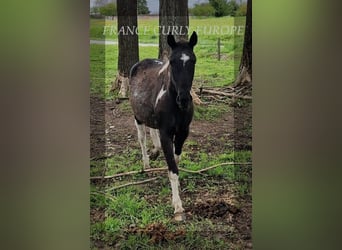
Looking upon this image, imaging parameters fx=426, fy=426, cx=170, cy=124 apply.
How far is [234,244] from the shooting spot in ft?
6.70

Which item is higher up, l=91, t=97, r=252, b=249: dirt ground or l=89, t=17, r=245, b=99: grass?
l=89, t=17, r=245, b=99: grass

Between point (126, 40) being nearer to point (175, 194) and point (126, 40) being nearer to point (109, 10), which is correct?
point (109, 10)

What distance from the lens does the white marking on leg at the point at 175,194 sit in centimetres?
204

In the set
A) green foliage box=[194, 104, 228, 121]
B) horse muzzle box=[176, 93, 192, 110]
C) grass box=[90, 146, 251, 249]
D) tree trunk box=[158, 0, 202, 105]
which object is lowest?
grass box=[90, 146, 251, 249]

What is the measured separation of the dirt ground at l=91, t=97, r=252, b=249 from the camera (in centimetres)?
204

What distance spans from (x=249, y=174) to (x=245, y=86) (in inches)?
16.6

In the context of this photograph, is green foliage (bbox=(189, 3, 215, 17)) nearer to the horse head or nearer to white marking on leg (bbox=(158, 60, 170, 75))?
the horse head

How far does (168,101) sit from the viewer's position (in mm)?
2061

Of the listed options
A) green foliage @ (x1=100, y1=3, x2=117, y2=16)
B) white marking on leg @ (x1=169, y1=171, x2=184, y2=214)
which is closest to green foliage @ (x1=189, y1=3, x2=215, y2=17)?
green foliage @ (x1=100, y1=3, x2=117, y2=16)

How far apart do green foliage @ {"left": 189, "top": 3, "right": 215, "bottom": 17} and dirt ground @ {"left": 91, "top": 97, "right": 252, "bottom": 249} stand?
463mm
